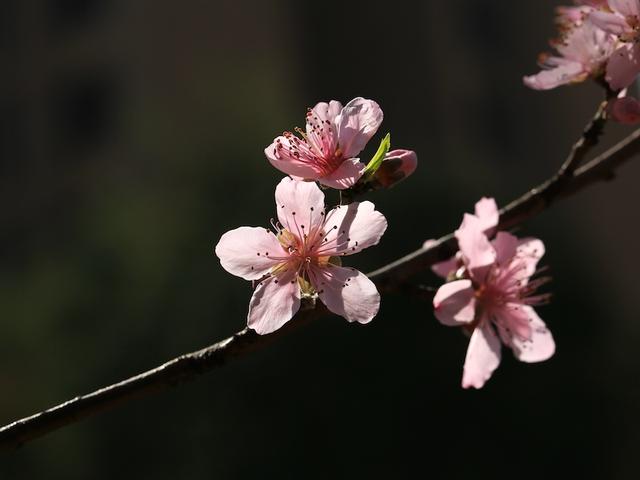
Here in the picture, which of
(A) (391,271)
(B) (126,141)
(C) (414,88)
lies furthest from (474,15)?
(A) (391,271)

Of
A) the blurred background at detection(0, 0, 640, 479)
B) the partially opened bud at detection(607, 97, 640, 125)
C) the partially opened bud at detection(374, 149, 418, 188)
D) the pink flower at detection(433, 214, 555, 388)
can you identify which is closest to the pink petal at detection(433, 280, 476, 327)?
the pink flower at detection(433, 214, 555, 388)

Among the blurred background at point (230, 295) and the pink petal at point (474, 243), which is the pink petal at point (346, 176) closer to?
the pink petal at point (474, 243)

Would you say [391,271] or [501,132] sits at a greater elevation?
[391,271]

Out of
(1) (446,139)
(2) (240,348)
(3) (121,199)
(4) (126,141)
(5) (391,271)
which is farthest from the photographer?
(1) (446,139)

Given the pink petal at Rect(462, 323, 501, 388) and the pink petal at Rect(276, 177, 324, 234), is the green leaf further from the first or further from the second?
the pink petal at Rect(462, 323, 501, 388)

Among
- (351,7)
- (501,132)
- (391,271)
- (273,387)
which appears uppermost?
(391,271)

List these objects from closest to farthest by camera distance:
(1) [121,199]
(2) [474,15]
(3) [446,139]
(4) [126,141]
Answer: (1) [121,199] < (4) [126,141] < (3) [446,139] < (2) [474,15]

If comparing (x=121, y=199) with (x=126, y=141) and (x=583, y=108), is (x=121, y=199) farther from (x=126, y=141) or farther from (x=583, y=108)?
(x=583, y=108)

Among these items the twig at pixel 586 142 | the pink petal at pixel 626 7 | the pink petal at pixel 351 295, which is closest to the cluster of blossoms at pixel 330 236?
the pink petal at pixel 351 295
